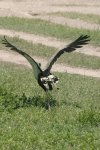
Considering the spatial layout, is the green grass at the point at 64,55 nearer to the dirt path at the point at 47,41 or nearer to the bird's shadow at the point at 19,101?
the dirt path at the point at 47,41

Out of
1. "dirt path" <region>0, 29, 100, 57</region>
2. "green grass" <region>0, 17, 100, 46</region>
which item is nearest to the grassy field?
"dirt path" <region>0, 29, 100, 57</region>

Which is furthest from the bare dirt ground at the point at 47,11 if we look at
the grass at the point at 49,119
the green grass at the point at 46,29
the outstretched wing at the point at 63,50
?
the outstretched wing at the point at 63,50

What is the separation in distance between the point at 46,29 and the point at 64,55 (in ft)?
16.5

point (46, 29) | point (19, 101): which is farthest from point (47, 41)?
point (19, 101)

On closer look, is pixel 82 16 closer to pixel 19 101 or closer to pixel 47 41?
pixel 47 41

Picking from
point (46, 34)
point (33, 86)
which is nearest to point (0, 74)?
point (33, 86)

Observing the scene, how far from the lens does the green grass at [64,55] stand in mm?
14875

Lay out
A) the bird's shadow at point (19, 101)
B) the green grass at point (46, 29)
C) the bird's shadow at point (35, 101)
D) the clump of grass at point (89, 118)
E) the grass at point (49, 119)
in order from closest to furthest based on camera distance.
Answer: the grass at point (49, 119) → the clump of grass at point (89, 118) → the bird's shadow at point (19, 101) → the bird's shadow at point (35, 101) → the green grass at point (46, 29)

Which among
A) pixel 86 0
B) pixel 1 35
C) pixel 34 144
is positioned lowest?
pixel 34 144

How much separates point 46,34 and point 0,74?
9189mm

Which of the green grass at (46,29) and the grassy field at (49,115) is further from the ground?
the green grass at (46,29)

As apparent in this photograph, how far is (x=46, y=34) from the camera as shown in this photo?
19.4 m

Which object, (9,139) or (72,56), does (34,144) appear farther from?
(72,56)

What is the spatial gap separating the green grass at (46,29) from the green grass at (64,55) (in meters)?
2.61
